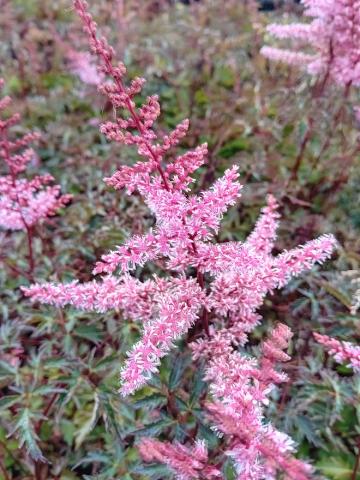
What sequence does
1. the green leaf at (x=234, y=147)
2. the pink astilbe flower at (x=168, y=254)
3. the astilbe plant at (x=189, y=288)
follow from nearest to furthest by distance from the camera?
the astilbe plant at (x=189, y=288) < the pink astilbe flower at (x=168, y=254) < the green leaf at (x=234, y=147)

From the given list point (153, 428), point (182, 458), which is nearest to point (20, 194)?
point (153, 428)

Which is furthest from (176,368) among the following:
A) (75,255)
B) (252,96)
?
(252,96)

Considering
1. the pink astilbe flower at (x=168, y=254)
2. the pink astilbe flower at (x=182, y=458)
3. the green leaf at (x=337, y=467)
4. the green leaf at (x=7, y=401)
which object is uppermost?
the pink astilbe flower at (x=168, y=254)

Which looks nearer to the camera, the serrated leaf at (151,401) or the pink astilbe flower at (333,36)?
the serrated leaf at (151,401)

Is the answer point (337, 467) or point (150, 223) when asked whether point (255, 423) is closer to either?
point (337, 467)

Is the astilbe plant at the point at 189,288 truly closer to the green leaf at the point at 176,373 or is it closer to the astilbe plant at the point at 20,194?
the green leaf at the point at 176,373

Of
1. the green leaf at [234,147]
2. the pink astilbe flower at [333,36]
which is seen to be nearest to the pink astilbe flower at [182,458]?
the pink astilbe flower at [333,36]

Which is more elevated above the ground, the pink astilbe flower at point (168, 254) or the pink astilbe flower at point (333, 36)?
the pink astilbe flower at point (333, 36)
